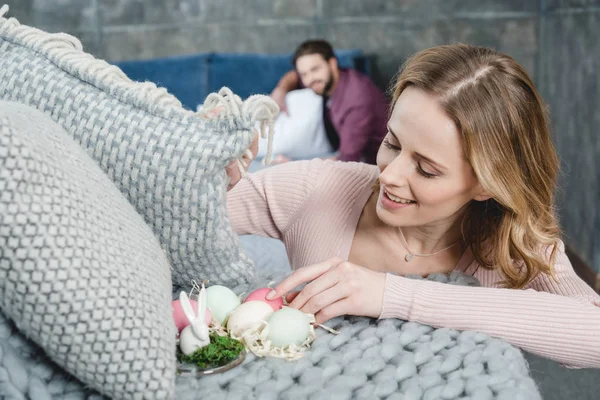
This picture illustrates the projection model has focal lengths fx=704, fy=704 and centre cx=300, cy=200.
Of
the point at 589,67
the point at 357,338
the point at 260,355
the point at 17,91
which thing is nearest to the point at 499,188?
the point at 357,338

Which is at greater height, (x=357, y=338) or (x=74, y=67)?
(x=74, y=67)

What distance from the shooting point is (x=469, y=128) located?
1052 millimetres

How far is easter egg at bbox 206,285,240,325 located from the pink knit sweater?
20 cm

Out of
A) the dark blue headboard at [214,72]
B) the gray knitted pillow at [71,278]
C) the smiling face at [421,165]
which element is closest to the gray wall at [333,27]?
the dark blue headboard at [214,72]

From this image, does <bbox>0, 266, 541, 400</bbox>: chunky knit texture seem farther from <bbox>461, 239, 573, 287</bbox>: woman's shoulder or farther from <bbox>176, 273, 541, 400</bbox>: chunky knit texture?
<bbox>461, 239, 573, 287</bbox>: woman's shoulder

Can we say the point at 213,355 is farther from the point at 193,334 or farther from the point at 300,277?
the point at 300,277

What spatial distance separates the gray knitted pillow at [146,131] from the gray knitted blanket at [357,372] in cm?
21

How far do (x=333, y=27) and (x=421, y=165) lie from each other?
9.62 ft

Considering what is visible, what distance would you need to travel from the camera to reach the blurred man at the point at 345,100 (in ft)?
10.7

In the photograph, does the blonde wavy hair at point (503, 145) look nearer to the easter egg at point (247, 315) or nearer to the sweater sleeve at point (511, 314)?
the sweater sleeve at point (511, 314)

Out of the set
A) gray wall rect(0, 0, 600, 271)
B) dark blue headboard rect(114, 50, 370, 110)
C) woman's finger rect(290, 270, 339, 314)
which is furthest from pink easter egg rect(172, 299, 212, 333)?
dark blue headboard rect(114, 50, 370, 110)

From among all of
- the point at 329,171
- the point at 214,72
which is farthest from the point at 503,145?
the point at 214,72

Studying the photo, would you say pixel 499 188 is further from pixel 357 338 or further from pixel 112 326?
pixel 112 326

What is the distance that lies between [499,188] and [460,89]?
0.16m
